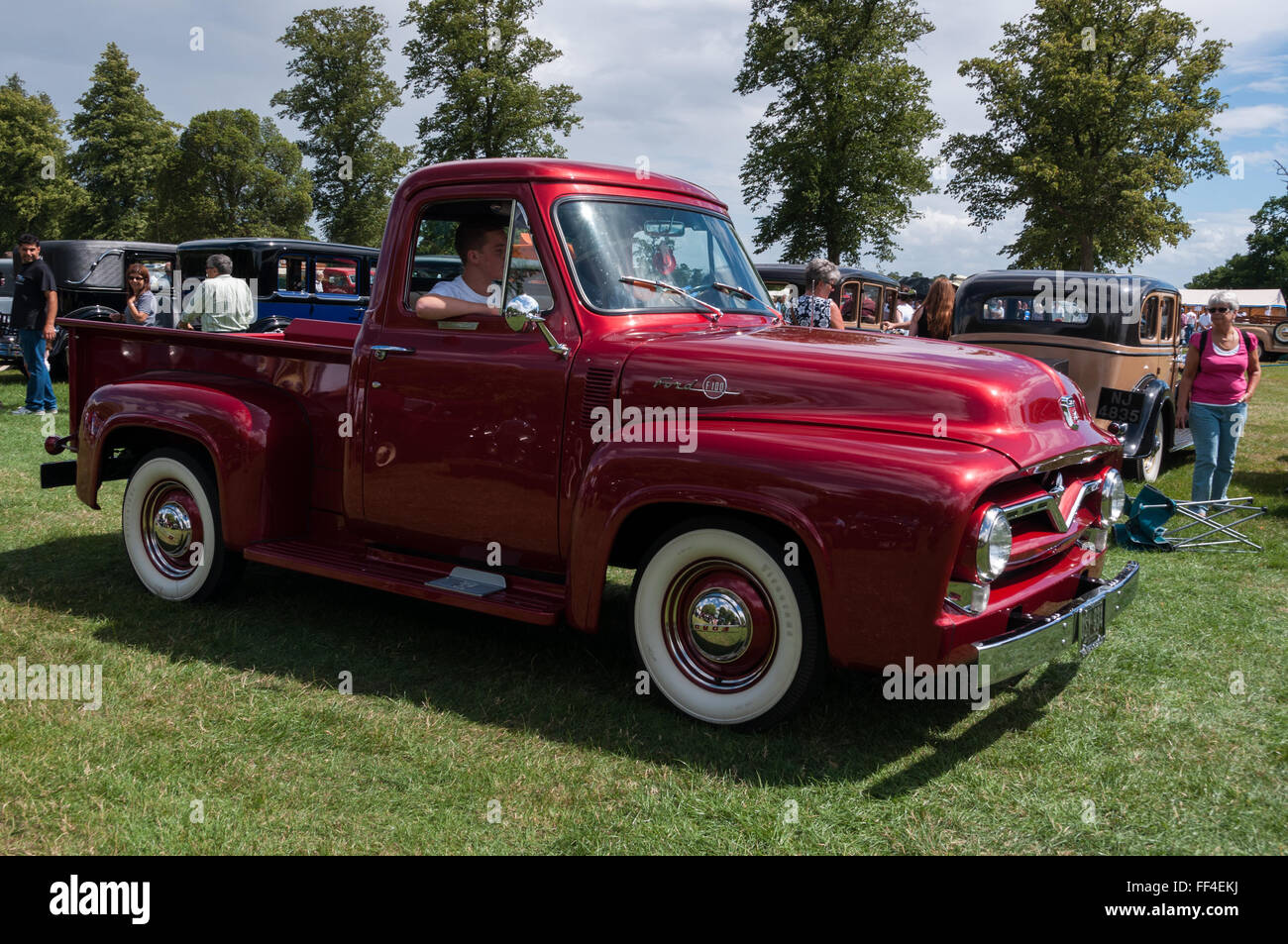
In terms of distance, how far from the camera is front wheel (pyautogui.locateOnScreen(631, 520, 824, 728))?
361cm

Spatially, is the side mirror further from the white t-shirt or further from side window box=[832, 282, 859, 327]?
side window box=[832, 282, 859, 327]

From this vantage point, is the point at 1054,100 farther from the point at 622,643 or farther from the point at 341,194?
the point at 622,643

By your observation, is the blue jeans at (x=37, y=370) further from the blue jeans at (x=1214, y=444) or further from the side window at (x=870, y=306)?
the side window at (x=870, y=306)

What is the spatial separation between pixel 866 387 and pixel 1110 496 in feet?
4.52

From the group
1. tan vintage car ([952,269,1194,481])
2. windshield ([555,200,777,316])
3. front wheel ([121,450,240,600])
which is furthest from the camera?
tan vintage car ([952,269,1194,481])

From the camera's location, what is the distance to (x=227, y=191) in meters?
41.3

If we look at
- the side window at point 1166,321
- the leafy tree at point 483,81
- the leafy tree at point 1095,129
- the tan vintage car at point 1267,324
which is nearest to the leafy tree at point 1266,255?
the tan vintage car at point 1267,324

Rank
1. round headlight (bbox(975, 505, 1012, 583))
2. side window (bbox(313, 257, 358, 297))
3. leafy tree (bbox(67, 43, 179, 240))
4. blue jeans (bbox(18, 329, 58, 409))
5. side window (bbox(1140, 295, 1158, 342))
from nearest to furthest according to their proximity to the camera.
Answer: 1. round headlight (bbox(975, 505, 1012, 583))
2. side window (bbox(1140, 295, 1158, 342))
3. blue jeans (bbox(18, 329, 58, 409))
4. side window (bbox(313, 257, 358, 297))
5. leafy tree (bbox(67, 43, 179, 240))

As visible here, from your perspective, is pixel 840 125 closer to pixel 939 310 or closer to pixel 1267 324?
pixel 1267 324

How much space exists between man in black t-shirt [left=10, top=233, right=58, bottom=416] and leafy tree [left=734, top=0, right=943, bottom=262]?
2392 centimetres

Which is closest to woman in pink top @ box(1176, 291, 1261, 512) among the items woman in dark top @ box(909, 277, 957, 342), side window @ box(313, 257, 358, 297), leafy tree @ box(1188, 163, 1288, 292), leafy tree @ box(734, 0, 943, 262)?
woman in dark top @ box(909, 277, 957, 342)

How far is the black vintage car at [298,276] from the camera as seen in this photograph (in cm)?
1456

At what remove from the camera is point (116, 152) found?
138 feet
